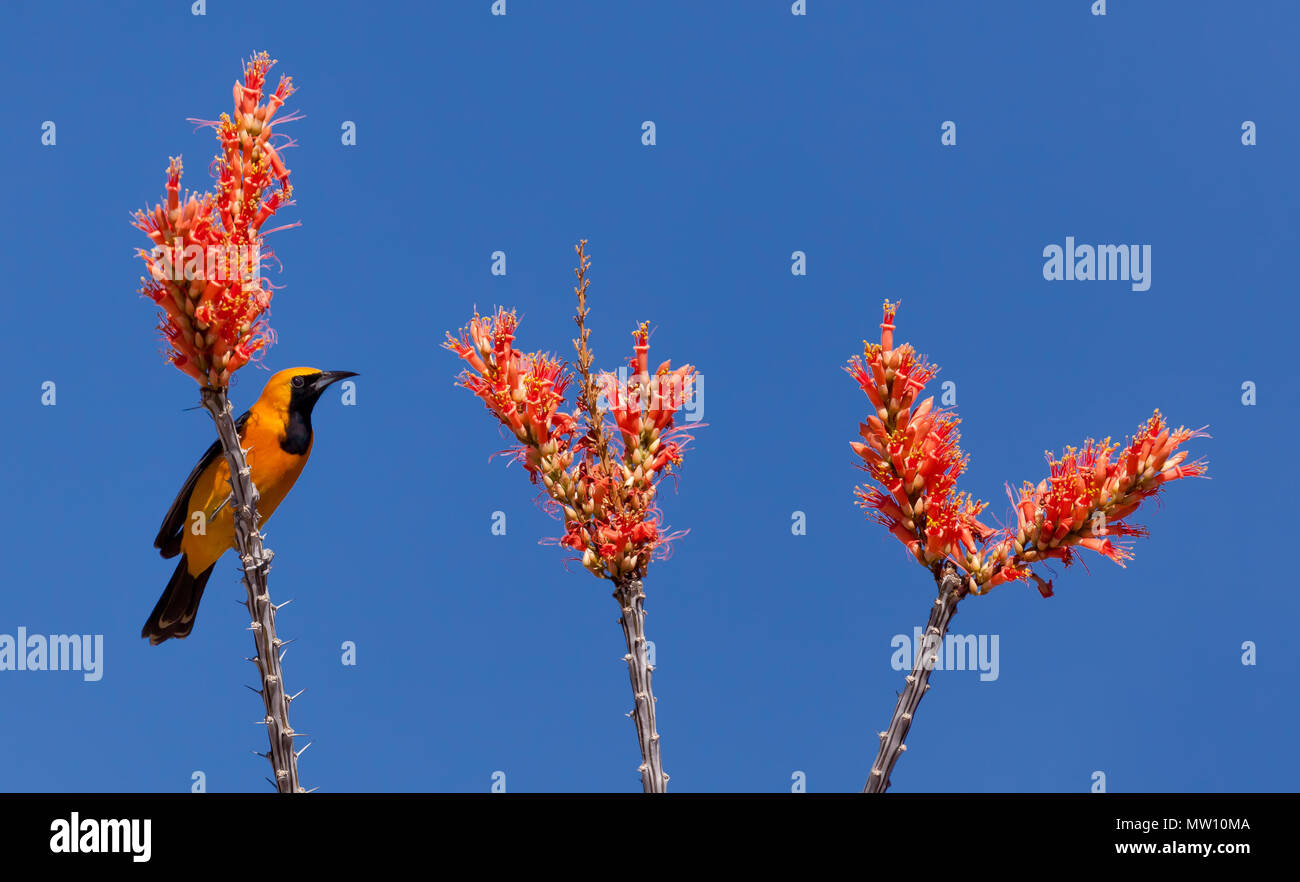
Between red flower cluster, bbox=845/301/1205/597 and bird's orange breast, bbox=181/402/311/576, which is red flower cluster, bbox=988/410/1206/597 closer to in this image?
red flower cluster, bbox=845/301/1205/597

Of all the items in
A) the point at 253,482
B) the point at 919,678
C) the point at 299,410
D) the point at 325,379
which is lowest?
the point at 919,678

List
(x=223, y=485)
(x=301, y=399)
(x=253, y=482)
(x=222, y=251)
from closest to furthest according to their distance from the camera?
(x=222, y=251), (x=253, y=482), (x=301, y=399), (x=223, y=485)

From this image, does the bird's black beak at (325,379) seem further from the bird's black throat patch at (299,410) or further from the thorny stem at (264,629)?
the thorny stem at (264,629)

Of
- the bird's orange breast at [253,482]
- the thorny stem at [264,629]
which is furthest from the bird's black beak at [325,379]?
the thorny stem at [264,629]

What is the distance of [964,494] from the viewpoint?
7680mm

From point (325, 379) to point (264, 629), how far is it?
11.6ft

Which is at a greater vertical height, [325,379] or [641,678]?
[325,379]

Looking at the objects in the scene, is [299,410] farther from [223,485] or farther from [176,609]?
[176,609]

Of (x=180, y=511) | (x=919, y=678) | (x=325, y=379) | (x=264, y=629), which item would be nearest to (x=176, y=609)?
(x=180, y=511)

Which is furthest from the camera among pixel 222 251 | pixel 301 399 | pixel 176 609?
pixel 176 609

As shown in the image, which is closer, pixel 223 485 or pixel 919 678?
pixel 919 678

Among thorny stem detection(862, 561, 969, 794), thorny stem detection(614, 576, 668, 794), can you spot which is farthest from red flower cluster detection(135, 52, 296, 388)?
thorny stem detection(862, 561, 969, 794)
